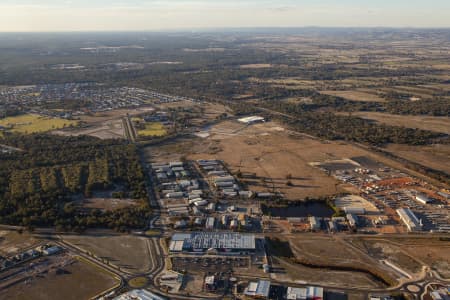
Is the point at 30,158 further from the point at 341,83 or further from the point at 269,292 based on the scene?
the point at 341,83

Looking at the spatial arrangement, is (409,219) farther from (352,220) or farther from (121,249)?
(121,249)

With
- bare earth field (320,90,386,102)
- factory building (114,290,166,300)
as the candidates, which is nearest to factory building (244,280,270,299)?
factory building (114,290,166,300)

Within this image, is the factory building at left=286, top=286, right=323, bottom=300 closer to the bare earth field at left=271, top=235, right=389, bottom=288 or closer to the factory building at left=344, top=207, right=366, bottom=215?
the bare earth field at left=271, top=235, right=389, bottom=288

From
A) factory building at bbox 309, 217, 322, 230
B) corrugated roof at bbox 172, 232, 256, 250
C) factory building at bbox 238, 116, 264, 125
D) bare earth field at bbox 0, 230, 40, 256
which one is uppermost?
factory building at bbox 238, 116, 264, 125

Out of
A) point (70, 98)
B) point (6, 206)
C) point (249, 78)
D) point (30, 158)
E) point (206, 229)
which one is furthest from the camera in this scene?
point (249, 78)

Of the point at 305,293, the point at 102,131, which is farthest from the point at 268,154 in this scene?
the point at 305,293

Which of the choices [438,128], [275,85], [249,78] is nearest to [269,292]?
[438,128]
